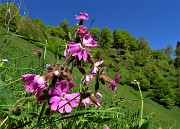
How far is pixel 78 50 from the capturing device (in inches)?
37.2

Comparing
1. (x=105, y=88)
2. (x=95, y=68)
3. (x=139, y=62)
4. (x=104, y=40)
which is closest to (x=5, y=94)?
(x=95, y=68)

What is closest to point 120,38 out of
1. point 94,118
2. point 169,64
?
point 169,64

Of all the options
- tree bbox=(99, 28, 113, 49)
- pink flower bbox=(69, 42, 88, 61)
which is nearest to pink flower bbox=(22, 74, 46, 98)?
pink flower bbox=(69, 42, 88, 61)

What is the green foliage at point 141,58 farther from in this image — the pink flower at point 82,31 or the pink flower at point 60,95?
the pink flower at point 60,95

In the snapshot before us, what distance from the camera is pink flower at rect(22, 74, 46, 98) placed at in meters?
0.80

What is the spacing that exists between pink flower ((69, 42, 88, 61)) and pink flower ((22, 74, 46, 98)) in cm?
16

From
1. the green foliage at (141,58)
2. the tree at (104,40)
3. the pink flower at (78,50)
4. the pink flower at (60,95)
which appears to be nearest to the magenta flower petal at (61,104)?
the pink flower at (60,95)

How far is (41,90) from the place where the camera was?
2.68 ft

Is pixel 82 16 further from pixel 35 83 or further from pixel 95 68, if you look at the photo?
pixel 35 83

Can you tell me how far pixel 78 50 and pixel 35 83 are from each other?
0.19m

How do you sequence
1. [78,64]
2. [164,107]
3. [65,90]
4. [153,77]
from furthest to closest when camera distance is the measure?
1. [153,77]
2. [164,107]
3. [78,64]
4. [65,90]

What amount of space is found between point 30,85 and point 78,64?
0.20 meters

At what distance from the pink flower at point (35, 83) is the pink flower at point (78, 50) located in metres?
0.16

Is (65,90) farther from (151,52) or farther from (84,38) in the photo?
(151,52)
